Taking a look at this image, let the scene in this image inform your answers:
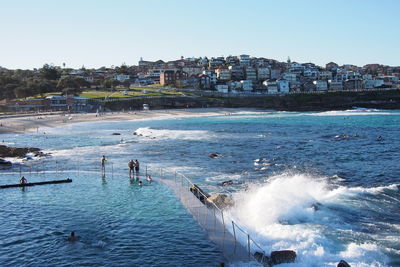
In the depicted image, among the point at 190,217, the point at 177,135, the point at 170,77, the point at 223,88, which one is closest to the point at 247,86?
the point at 223,88

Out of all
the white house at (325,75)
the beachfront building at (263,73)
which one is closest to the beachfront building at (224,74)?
the beachfront building at (263,73)

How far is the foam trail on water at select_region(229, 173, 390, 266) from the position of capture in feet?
44.5

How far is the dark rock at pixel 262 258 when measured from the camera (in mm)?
12820

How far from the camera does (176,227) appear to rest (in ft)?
54.5

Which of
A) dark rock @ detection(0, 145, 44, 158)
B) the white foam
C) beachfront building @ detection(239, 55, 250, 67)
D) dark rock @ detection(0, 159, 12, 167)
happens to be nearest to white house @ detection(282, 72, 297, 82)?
beachfront building @ detection(239, 55, 250, 67)

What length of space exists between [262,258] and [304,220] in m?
5.40

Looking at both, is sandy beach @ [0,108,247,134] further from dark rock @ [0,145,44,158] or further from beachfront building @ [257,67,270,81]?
beachfront building @ [257,67,270,81]

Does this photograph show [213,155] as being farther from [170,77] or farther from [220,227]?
[170,77]

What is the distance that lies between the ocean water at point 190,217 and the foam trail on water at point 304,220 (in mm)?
45

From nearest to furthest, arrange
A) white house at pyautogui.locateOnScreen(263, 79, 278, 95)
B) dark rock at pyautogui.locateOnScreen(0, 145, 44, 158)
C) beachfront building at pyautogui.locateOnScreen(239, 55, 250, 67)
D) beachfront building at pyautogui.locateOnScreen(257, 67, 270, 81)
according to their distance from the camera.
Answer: dark rock at pyautogui.locateOnScreen(0, 145, 44, 158), white house at pyautogui.locateOnScreen(263, 79, 278, 95), beachfront building at pyautogui.locateOnScreen(257, 67, 270, 81), beachfront building at pyautogui.locateOnScreen(239, 55, 250, 67)

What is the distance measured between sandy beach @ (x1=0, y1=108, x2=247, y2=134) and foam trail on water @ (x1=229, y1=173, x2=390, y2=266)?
52.7 m

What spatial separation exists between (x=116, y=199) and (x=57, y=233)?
17.2ft

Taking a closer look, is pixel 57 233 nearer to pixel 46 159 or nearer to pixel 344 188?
pixel 344 188

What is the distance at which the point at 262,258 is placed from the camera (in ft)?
42.9
